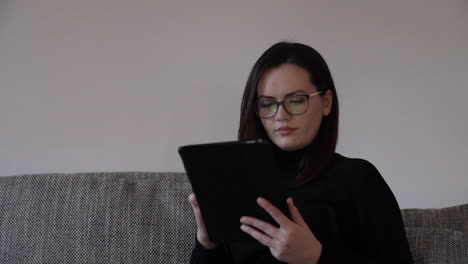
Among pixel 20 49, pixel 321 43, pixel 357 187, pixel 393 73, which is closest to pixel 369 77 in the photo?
pixel 393 73

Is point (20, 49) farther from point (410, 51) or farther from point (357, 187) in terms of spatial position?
point (410, 51)

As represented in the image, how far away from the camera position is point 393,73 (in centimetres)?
A: 130

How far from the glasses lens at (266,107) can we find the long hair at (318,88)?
21 millimetres

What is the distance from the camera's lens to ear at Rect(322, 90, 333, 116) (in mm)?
939

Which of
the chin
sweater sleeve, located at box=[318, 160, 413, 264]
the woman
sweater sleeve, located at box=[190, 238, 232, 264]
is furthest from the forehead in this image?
sweater sleeve, located at box=[190, 238, 232, 264]

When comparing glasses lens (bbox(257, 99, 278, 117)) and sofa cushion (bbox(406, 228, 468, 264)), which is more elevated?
glasses lens (bbox(257, 99, 278, 117))

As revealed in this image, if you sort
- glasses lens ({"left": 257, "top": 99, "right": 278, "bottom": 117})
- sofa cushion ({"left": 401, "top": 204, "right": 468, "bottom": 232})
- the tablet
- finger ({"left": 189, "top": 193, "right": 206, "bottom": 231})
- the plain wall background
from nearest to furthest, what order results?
1. the tablet
2. finger ({"left": 189, "top": 193, "right": 206, "bottom": 231})
3. glasses lens ({"left": 257, "top": 99, "right": 278, "bottom": 117})
4. sofa cushion ({"left": 401, "top": 204, "right": 468, "bottom": 232})
5. the plain wall background

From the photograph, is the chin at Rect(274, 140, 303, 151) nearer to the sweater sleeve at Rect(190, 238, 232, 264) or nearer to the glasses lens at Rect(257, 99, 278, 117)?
the glasses lens at Rect(257, 99, 278, 117)

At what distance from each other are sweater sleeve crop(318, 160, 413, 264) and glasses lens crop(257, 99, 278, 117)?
0.22 meters

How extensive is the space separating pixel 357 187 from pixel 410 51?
2.04ft

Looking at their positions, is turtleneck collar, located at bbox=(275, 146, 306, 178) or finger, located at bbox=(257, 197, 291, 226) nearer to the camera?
finger, located at bbox=(257, 197, 291, 226)

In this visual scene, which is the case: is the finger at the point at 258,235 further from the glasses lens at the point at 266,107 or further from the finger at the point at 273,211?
the glasses lens at the point at 266,107

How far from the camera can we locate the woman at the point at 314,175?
Result: 0.85 meters

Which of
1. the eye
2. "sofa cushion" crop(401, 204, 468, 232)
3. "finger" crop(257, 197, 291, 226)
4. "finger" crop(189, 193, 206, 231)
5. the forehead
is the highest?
the forehead
